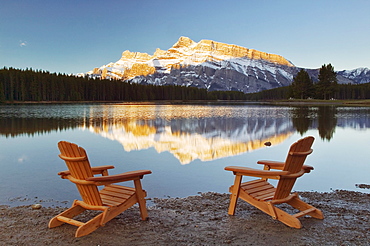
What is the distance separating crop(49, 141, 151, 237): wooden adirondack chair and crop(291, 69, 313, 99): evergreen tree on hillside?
108m

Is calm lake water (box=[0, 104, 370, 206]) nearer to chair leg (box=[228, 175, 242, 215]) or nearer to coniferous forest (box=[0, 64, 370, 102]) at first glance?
chair leg (box=[228, 175, 242, 215])

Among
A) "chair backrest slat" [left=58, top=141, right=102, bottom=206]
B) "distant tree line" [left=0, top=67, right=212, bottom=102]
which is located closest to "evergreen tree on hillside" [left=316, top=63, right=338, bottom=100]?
"distant tree line" [left=0, top=67, right=212, bottom=102]

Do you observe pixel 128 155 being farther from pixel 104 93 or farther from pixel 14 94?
pixel 104 93

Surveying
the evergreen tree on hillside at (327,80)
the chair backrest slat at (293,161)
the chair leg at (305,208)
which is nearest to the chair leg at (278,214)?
the chair backrest slat at (293,161)

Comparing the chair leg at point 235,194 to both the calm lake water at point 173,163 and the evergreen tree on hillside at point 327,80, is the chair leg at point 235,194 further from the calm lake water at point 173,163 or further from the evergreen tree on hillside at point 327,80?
the evergreen tree on hillside at point 327,80

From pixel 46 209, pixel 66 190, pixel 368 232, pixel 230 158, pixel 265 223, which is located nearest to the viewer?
pixel 368 232

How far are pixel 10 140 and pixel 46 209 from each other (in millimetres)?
12806

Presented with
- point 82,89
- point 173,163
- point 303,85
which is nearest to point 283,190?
point 173,163

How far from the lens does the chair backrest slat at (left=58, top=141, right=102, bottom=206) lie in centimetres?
494

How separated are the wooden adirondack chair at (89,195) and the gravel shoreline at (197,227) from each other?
7.2 inches

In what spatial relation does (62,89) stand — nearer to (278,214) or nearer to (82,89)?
(82,89)

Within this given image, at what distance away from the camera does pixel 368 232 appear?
16.6 ft

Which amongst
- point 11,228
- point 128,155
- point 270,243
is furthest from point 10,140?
point 270,243

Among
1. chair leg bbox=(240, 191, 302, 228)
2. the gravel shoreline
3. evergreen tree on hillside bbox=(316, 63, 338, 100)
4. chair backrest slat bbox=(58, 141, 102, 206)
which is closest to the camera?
the gravel shoreline
